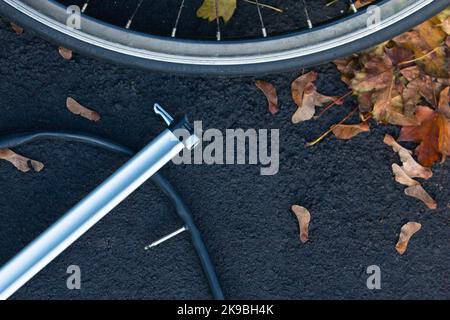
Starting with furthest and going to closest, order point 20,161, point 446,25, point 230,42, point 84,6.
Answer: point 20,161, point 446,25, point 84,6, point 230,42

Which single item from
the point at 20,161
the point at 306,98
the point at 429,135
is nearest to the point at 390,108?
the point at 429,135

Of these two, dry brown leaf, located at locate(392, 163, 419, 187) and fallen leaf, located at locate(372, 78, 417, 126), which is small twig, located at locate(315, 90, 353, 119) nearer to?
fallen leaf, located at locate(372, 78, 417, 126)

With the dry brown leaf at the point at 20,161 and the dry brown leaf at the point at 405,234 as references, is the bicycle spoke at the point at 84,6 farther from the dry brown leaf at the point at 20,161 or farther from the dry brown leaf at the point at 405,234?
the dry brown leaf at the point at 405,234

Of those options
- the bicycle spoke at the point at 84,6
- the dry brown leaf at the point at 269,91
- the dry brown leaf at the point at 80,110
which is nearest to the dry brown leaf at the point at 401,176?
the dry brown leaf at the point at 269,91

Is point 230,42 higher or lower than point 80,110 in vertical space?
lower

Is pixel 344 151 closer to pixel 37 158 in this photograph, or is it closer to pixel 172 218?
pixel 172 218

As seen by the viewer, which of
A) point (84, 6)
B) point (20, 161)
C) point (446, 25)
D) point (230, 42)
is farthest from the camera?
point (20, 161)

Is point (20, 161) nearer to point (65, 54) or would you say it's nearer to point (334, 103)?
point (65, 54)
